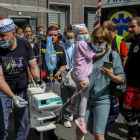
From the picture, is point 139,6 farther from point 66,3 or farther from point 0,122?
point 66,3

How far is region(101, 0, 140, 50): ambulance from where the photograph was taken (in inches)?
218

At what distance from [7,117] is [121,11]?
14.1ft

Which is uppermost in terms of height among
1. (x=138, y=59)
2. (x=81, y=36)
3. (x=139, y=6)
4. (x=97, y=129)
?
(x=139, y=6)

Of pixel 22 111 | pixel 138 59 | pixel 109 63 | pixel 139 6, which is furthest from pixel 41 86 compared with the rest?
pixel 139 6

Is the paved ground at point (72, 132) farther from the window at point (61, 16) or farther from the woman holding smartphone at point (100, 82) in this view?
the window at point (61, 16)

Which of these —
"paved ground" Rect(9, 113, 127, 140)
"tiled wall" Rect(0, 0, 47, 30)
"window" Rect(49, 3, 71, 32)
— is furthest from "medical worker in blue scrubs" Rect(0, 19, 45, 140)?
"window" Rect(49, 3, 71, 32)

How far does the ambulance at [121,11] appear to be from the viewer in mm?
5543

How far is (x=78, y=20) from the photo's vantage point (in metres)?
14.0

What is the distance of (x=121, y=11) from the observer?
18.9 ft

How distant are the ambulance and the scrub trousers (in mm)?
3544

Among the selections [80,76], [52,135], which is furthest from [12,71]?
[52,135]

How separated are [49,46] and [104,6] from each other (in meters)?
3.04

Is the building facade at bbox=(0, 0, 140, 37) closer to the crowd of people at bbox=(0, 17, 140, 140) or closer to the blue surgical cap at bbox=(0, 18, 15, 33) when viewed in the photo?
the crowd of people at bbox=(0, 17, 140, 140)

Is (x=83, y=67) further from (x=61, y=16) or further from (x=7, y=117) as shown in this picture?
(x=61, y=16)
